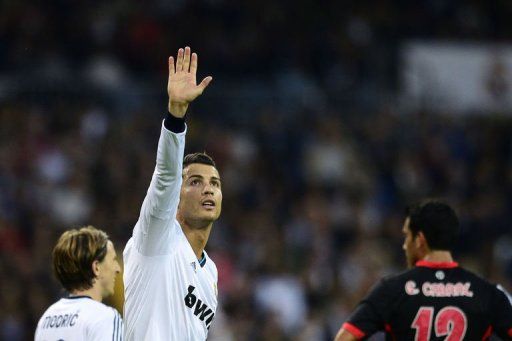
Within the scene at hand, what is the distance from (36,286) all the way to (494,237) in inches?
221

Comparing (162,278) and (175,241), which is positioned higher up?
(175,241)

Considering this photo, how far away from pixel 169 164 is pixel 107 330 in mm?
871

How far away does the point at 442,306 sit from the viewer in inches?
242

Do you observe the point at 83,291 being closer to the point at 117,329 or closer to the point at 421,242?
the point at 117,329

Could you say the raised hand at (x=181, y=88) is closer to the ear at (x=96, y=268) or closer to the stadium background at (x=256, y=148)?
the ear at (x=96, y=268)

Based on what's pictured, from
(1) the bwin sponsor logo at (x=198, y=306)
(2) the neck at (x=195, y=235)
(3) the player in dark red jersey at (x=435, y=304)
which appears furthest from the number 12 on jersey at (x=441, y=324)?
(2) the neck at (x=195, y=235)

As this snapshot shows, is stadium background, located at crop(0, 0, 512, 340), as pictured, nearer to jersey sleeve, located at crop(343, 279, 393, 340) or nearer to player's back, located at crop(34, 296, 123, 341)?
jersey sleeve, located at crop(343, 279, 393, 340)

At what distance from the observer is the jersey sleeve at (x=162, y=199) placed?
17.2ft

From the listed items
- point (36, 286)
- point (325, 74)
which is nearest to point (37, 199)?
point (36, 286)

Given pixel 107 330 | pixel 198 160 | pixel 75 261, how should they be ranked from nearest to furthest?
pixel 107 330, pixel 75 261, pixel 198 160

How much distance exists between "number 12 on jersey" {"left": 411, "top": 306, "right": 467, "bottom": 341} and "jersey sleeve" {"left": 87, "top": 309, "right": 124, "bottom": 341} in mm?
1595

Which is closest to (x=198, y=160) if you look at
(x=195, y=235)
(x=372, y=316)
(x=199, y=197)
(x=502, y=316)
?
(x=199, y=197)

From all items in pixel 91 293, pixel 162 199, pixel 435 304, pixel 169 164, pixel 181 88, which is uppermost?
pixel 181 88

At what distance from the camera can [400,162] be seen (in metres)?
15.1
